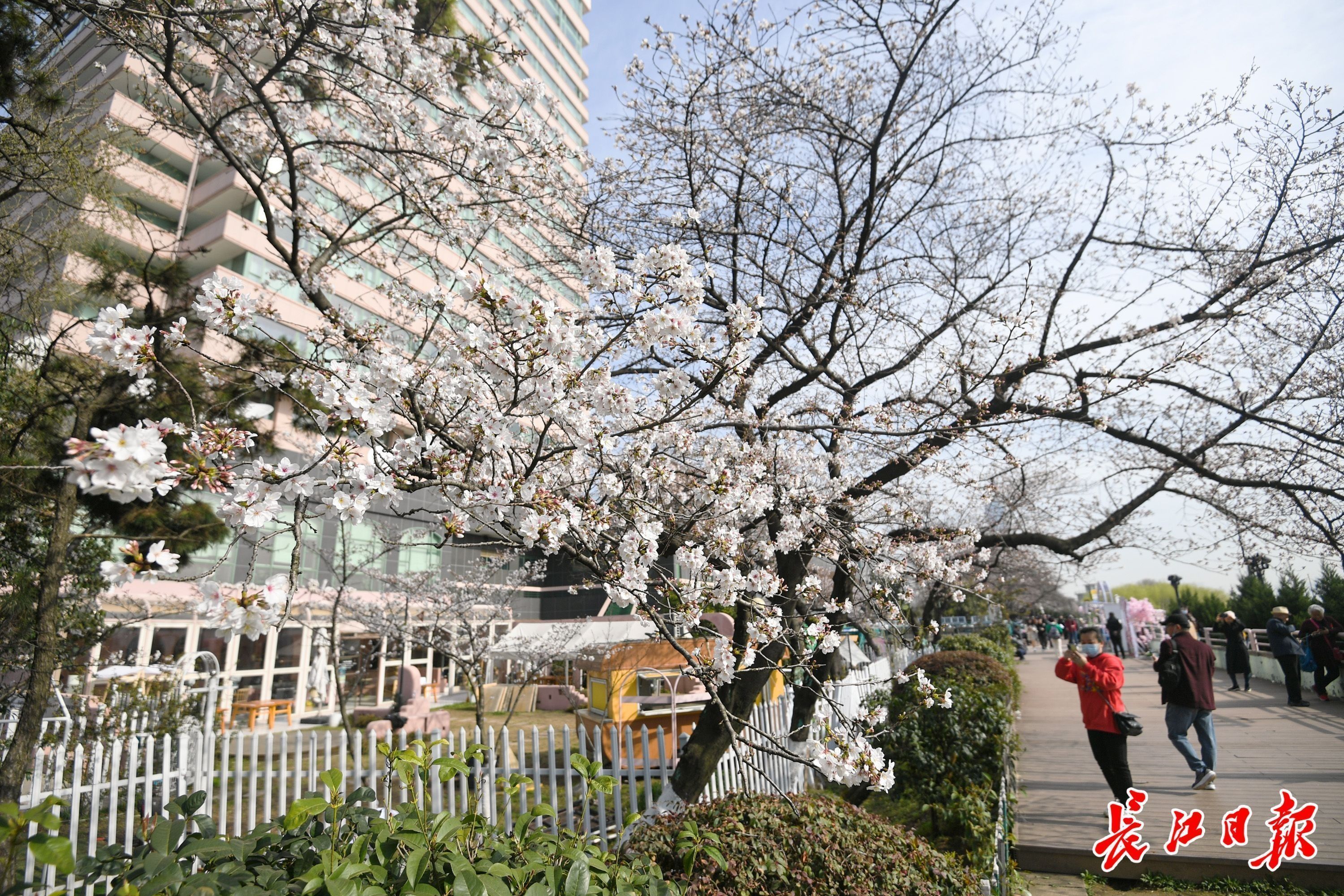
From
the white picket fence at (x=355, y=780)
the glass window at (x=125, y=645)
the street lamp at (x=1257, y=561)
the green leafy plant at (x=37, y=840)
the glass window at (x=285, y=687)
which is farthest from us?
the glass window at (x=285, y=687)

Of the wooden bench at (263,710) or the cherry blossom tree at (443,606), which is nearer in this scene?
the cherry blossom tree at (443,606)

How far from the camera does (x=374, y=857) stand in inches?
80.3

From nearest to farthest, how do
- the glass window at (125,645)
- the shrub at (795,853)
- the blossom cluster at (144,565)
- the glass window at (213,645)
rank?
the blossom cluster at (144,565) < the shrub at (795,853) < the glass window at (125,645) < the glass window at (213,645)

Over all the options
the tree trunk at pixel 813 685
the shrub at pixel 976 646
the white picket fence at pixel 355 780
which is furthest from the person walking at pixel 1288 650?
the white picket fence at pixel 355 780

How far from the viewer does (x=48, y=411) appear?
6.29 metres

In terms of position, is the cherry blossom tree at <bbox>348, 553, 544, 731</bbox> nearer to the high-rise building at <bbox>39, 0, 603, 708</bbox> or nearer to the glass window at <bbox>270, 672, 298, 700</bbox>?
the high-rise building at <bbox>39, 0, 603, 708</bbox>

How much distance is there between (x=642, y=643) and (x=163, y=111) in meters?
10.1

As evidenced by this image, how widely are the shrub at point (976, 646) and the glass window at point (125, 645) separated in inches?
673

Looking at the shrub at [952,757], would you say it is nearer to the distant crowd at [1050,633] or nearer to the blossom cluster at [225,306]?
the blossom cluster at [225,306]

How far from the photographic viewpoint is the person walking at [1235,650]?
11.2 metres

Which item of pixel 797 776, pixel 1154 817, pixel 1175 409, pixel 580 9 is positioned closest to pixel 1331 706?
pixel 1175 409

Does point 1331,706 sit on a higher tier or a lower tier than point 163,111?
lower

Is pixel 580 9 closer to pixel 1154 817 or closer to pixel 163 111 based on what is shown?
pixel 163 111

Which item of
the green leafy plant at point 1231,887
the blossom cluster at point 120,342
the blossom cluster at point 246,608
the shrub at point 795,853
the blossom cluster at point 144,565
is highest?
the blossom cluster at point 120,342
